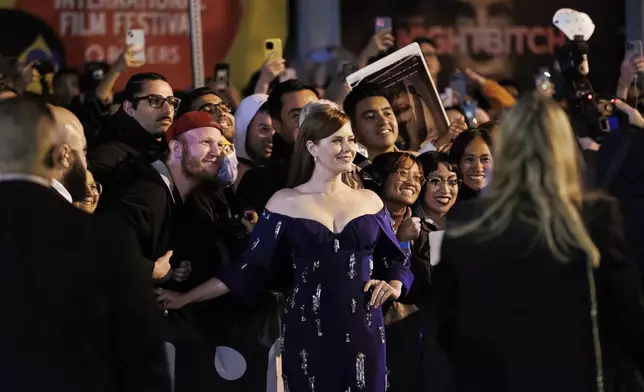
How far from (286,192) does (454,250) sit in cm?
141

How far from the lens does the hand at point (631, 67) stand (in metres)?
7.55

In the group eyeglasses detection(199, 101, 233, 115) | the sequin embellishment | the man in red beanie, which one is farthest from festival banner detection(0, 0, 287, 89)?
the sequin embellishment

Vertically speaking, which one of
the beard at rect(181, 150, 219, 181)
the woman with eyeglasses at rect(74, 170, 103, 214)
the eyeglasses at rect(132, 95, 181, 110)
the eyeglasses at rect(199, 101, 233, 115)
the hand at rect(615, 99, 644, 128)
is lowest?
the woman with eyeglasses at rect(74, 170, 103, 214)

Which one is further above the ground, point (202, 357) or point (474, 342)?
point (474, 342)

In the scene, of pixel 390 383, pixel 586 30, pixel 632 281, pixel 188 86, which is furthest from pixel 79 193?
pixel 188 86

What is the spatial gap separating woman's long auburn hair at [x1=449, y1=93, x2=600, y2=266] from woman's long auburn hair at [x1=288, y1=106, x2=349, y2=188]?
136 centimetres

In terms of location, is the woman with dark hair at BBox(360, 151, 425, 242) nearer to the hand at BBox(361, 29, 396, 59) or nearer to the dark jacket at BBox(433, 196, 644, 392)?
the hand at BBox(361, 29, 396, 59)

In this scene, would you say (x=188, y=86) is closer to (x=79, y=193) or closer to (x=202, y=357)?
(x=202, y=357)

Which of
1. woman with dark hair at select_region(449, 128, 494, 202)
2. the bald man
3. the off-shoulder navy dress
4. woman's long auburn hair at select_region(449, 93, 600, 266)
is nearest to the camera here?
the bald man

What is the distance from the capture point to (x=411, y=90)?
22.7 ft

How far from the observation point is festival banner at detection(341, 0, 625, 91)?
12.0m

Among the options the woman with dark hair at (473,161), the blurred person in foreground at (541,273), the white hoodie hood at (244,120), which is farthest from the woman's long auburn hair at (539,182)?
the white hoodie hood at (244,120)

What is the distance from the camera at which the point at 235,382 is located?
5.70 m

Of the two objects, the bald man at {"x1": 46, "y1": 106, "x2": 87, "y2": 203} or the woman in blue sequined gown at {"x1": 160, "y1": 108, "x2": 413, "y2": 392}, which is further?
the woman in blue sequined gown at {"x1": 160, "y1": 108, "x2": 413, "y2": 392}
